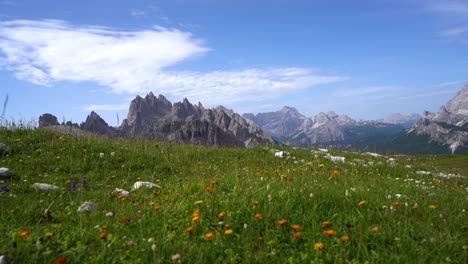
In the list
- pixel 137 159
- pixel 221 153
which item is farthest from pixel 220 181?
pixel 221 153

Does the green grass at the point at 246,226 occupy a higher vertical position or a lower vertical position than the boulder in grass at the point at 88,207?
lower

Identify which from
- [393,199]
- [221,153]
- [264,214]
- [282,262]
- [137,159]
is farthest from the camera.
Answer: [221,153]

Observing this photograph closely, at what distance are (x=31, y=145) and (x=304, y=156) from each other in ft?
36.7

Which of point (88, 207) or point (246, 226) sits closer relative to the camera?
point (246, 226)

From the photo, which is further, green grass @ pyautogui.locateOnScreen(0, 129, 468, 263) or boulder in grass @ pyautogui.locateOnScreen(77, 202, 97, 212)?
boulder in grass @ pyautogui.locateOnScreen(77, 202, 97, 212)

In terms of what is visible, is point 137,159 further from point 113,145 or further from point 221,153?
point 221,153

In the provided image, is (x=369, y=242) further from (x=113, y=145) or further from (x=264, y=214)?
(x=113, y=145)

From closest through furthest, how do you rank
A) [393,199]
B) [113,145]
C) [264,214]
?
[264,214] < [393,199] < [113,145]

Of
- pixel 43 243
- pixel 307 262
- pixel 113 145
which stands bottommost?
pixel 307 262

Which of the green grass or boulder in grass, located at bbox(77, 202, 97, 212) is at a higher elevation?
boulder in grass, located at bbox(77, 202, 97, 212)

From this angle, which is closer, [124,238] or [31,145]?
[124,238]

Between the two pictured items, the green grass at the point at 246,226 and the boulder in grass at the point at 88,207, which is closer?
the green grass at the point at 246,226

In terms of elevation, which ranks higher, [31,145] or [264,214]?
[31,145]

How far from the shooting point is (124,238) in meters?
4.52
